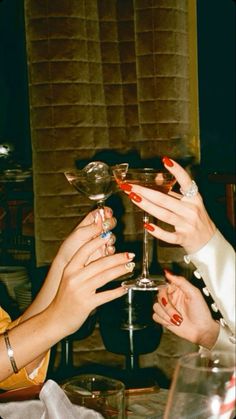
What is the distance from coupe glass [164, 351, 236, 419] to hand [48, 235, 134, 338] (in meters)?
0.60

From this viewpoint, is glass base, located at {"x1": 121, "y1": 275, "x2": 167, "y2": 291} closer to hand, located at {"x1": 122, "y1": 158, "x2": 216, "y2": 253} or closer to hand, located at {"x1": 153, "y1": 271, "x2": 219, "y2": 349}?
hand, located at {"x1": 153, "y1": 271, "x2": 219, "y2": 349}

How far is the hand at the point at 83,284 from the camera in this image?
119 centimetres

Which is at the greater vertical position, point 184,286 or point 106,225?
point 106,225

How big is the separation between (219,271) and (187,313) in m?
0.27

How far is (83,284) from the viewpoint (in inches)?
46.9

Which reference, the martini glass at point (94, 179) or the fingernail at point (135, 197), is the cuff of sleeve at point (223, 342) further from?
the martini glass at point (94, 179)

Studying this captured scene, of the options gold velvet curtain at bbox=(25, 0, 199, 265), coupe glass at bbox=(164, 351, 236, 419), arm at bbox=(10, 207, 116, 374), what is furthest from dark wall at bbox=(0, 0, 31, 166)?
coupe glass at bbox=(164, 351, 236, 419)

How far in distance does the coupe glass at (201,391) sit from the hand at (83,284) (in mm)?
602

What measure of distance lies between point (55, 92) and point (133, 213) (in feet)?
2.41

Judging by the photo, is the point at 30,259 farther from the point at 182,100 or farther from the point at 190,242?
the point at 190,242

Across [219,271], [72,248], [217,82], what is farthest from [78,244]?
[217,82]

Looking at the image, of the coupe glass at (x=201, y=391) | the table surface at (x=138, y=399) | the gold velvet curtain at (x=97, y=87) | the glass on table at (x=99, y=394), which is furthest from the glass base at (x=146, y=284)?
the gold velvet curtain at (x=97, y=87)

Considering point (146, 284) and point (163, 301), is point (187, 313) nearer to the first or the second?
point (163, 301)

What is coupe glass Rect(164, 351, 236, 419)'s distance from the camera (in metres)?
0.56
